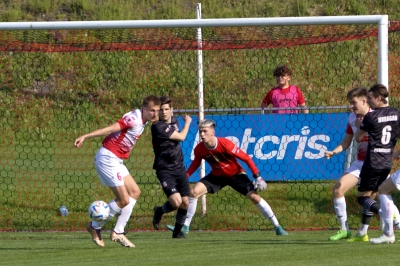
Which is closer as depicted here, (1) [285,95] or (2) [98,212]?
(2) [98,212]

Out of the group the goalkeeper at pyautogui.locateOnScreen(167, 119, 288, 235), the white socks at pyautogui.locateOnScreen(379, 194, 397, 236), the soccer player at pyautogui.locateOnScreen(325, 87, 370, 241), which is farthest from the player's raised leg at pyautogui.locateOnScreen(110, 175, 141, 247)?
the white socks at pyautogui.locateOnScreen(379, 194, 397, 236)

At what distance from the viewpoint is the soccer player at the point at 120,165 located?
30.7 feet

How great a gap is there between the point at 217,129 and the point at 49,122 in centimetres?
354

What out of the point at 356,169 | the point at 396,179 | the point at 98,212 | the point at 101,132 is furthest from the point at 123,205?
the point at 396,179

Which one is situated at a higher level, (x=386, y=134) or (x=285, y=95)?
(x=285, y=95)

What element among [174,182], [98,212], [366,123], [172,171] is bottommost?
[98,212]

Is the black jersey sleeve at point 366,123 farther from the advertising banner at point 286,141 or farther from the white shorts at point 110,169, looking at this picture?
the advertising banner at point 286,141

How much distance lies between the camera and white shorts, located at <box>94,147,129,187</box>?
30.9 feet

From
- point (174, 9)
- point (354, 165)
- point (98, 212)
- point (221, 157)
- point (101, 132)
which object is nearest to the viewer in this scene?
point (101, 132)

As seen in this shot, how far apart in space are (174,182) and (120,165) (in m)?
1.26

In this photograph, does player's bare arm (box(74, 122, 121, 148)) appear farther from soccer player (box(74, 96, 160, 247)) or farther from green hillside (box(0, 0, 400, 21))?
green hillside (box(0, 0, 400, 21))

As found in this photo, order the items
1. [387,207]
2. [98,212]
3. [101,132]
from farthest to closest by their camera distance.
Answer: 1. [98,212]
2. [101,132]
3. [387,207]

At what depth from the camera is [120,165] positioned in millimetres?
9500

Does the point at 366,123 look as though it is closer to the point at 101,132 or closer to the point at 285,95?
the point at 101,132
